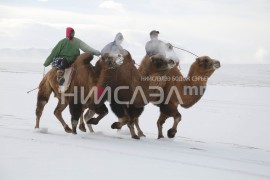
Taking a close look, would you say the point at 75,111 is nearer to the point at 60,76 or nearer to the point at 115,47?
the point at 60,76

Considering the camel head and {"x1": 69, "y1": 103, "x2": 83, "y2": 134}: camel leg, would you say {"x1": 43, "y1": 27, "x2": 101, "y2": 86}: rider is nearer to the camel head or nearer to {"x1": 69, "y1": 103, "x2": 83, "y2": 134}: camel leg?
{"x1": 69, "y1": 103, "x2": 83, "y2": 134}: camel leg

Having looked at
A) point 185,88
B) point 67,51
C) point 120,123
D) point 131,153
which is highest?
point 67,51

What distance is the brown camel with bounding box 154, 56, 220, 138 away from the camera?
8562 millimetres

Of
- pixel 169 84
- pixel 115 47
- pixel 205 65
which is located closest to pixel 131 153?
pixel 115 47

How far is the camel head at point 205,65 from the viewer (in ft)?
28.0

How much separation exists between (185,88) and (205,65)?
0.54 m

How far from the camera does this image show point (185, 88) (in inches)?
344

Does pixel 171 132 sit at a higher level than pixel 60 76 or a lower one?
lower

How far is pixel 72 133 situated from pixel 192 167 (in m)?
3.35

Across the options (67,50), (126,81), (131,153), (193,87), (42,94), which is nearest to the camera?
(131,153)

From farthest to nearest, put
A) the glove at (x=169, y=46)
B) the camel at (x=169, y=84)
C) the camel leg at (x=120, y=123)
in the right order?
the glove at (x=169, y=46)
the camel at (x=169, y=84)
the camel leg at (x=120, y=123)

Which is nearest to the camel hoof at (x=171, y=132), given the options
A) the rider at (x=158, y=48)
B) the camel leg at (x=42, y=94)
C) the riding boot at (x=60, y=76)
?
the rider at (x=158, y=48)

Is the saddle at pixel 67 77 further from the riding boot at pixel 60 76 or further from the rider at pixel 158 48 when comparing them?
the rider at pixel 158 48

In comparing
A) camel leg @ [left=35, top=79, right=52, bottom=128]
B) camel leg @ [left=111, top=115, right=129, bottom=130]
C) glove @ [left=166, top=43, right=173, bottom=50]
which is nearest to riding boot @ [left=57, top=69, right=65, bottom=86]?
camel leg @ [left=35, top=79, right=52, bottom=128]
